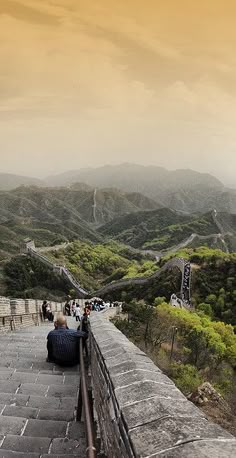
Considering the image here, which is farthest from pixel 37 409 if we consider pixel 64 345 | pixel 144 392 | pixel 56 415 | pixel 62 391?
pixel 144 392

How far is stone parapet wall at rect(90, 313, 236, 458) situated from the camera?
2.10 meters

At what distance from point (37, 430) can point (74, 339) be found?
256 cm

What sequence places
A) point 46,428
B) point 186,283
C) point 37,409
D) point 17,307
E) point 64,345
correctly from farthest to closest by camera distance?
1. point 186,283
2. point 17,307
3. point 64,345
4. point 37,409
5. point 46,428

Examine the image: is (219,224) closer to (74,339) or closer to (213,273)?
(213,273)

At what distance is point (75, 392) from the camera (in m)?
6.55

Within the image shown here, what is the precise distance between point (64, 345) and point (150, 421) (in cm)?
540

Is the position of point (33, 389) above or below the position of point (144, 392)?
below

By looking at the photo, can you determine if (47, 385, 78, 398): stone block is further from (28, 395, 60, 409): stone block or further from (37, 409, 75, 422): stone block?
(37, 409, 75, 422): stone block

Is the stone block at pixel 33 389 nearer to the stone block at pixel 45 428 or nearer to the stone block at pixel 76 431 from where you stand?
the stone block at pixel 45 428

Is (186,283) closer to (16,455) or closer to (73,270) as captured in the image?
(73,270)

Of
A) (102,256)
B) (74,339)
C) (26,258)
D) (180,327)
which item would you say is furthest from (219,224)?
(74,339)

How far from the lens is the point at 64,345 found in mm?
7684

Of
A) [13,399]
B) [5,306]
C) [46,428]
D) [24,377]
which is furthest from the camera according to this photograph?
[5,306]

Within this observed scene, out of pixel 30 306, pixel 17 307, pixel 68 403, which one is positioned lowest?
pixel 68 403
